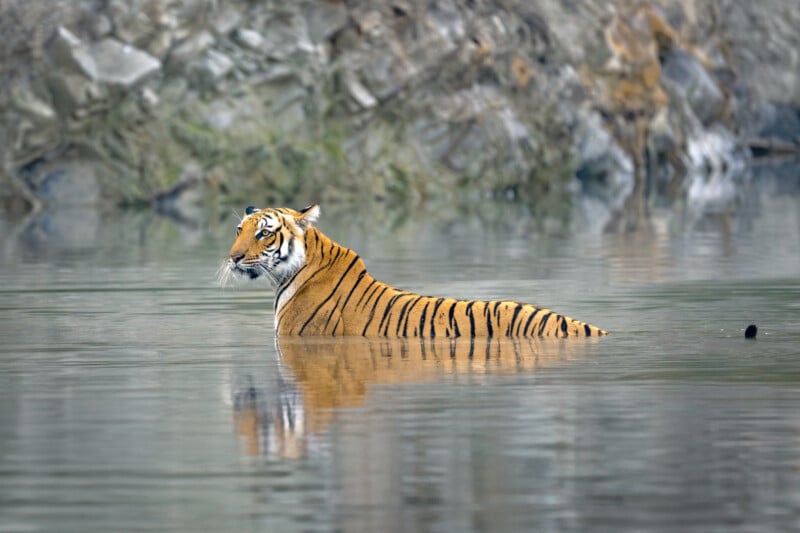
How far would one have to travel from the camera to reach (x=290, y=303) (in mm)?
14445

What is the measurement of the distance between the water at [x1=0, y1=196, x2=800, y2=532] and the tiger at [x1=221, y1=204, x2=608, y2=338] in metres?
0.38

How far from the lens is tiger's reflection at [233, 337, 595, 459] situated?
372 inches

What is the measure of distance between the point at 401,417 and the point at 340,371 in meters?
2.19

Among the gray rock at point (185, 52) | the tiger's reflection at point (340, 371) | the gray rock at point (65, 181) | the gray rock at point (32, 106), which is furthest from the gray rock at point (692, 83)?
the tiger's reflection at point (340, 371)

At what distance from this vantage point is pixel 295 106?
48.7 metres

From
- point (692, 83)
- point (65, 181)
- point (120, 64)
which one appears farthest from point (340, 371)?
point (692, 83)

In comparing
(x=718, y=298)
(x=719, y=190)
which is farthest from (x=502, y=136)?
(x=718, y=298)

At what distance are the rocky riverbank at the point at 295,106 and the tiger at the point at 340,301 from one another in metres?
26.5

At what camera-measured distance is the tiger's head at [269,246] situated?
1430cm

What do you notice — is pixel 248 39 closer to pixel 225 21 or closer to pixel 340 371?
pixel 225 21

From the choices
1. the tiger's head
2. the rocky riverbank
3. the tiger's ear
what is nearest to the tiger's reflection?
the tiger's head

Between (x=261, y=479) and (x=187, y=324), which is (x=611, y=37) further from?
(x=261, y=479)

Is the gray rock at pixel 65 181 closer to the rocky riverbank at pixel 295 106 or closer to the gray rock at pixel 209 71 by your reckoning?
the rocky riverbank at pixel 295 106

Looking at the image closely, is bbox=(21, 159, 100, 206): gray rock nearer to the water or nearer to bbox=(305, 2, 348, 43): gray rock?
bbox=(305, 2, 348, 43): gray rock
